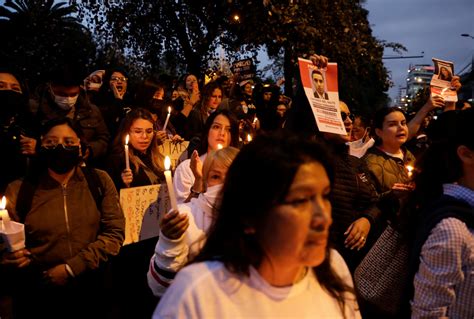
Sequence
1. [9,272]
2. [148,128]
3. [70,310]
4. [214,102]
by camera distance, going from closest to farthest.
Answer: [9,272] → [70,310] → [148,128] → [214,102]

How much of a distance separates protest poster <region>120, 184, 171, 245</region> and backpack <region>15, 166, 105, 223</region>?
42 cm

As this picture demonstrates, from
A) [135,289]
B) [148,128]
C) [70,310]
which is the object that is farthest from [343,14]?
[70,310]

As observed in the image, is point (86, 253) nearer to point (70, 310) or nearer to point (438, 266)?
point (70, 310)

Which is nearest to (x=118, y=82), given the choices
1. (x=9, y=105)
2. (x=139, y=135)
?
(x=139, y=135)

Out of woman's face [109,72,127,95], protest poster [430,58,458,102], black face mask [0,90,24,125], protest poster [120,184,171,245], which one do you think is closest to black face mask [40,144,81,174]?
protest poster [120,184,171,245]

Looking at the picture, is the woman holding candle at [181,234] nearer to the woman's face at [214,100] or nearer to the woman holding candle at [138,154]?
the woman holding candle at [138,154]

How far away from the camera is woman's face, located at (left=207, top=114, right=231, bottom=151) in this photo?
488 centimetres

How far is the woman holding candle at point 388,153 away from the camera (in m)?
4.79

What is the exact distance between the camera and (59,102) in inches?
201

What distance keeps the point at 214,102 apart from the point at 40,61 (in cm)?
2159

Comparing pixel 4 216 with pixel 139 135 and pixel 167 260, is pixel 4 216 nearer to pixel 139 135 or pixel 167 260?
pixel 167 260

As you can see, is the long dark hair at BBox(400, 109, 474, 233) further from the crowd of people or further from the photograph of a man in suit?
the photograph of a man in suit

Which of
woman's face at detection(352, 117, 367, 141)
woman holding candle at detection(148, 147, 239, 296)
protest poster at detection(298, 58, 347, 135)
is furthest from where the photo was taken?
woman's face at detection(352, 117, 367, 141)

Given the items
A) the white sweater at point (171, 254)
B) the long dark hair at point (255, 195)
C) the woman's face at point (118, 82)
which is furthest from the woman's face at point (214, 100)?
the long dark hair at point (255, 195)
